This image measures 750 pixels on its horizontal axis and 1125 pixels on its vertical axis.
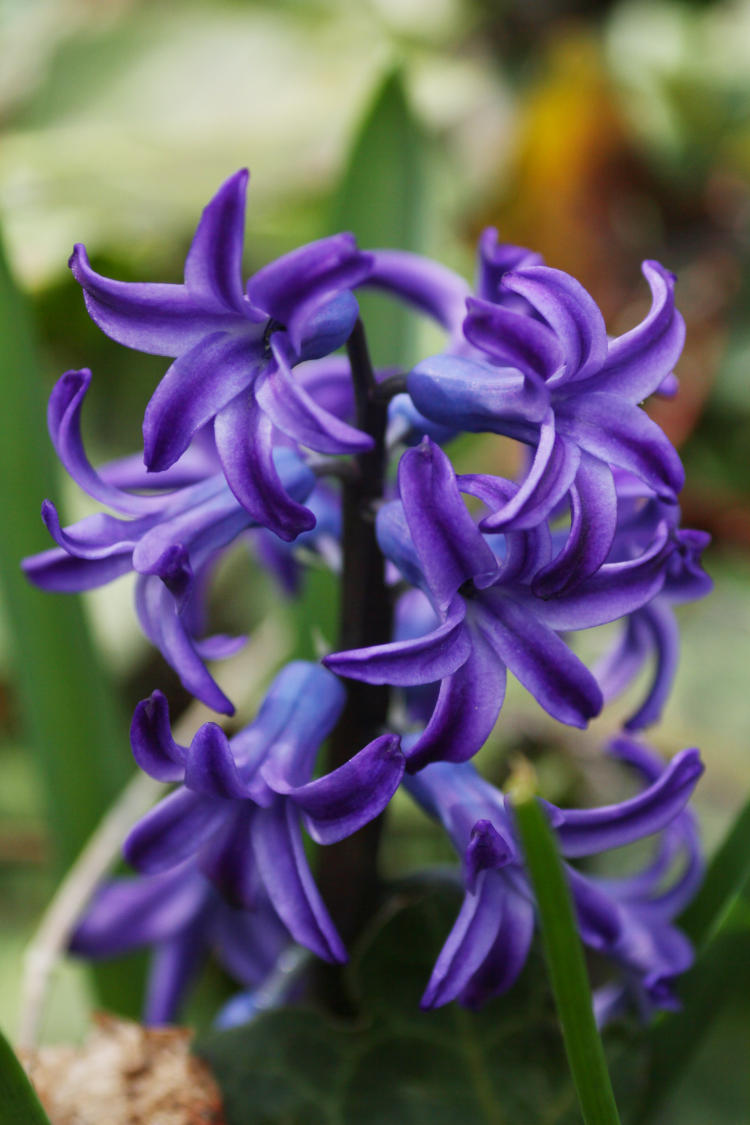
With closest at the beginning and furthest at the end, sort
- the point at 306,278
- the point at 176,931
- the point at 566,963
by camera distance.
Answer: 1. the point at 566,963
2. the point at 306,278
3. the point at 176,931

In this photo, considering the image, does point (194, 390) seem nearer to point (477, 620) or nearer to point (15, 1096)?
point (477, 620)

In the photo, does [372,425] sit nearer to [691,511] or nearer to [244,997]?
[244,997]

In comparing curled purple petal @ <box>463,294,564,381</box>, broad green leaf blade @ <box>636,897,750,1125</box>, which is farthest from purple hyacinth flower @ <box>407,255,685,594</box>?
broad green leaf blade @ <box>636,897,750,1125</box>

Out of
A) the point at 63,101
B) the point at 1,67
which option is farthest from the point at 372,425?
the point at 1,67

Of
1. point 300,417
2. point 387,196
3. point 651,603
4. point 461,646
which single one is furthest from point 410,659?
point 387,196

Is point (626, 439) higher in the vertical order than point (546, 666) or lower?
higher

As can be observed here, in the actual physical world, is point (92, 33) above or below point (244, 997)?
above
